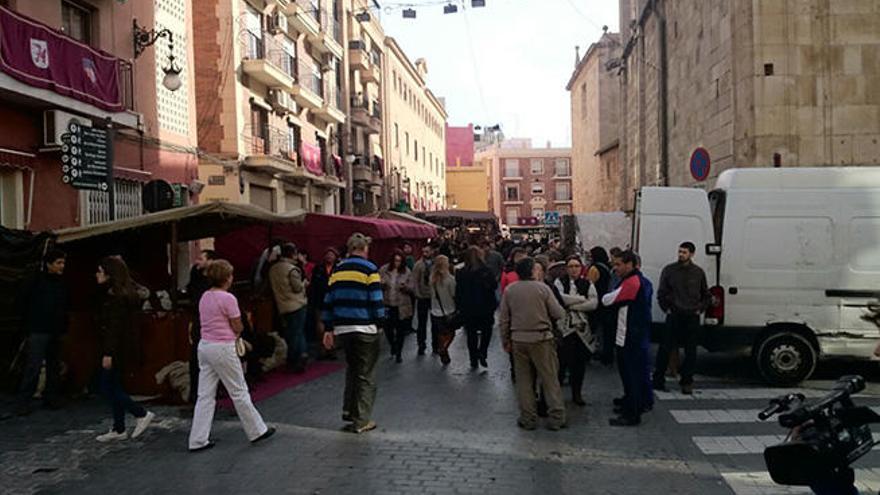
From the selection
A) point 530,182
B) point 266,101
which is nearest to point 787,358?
point 266,101

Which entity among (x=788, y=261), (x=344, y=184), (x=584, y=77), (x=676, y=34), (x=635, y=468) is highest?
(x=584, y=77)

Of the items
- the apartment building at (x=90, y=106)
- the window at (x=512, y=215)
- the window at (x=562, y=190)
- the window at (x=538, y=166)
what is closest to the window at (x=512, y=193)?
the window at (x=512, y=215)

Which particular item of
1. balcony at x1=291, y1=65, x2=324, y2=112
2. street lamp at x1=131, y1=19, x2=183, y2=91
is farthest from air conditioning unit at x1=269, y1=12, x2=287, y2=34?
street lamp at x1=131, y1=19, x2=183, y2=91

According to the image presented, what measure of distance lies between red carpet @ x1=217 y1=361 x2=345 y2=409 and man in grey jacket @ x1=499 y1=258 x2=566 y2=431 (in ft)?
10.4

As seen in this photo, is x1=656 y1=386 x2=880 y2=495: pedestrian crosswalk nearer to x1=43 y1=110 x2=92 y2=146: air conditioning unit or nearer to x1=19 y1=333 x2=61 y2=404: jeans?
x1=19 y1=333 x2=61 y2=404: jeans

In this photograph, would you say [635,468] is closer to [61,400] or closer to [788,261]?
[788,261]

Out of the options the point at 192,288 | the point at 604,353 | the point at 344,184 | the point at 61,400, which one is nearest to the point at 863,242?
the point at 604,353

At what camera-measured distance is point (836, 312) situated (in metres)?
9.02

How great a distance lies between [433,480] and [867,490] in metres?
3.06

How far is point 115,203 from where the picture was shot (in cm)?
1395

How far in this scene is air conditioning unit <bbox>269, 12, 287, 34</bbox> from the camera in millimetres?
23328

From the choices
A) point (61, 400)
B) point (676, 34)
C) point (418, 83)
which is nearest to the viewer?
point (61, 400)

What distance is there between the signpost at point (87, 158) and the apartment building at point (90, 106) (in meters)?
0.02

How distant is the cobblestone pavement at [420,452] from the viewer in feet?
18.0
